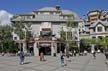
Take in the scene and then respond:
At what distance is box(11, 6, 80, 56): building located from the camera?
69562 mm

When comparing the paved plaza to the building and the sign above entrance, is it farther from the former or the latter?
the building

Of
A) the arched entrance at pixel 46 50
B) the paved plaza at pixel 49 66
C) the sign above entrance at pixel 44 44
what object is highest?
the sign above entrance at pixel 44 44

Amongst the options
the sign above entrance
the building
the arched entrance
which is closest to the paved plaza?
the sign above entrance

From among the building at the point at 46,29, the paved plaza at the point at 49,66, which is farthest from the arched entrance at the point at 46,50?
the paved plaza at the point at 49,66

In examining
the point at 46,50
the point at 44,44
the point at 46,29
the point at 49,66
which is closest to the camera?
the point at 49,66

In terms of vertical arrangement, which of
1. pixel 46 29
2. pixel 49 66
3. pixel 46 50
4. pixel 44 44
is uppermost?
pixel 46 29

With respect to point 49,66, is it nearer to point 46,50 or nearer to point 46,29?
point 46,50

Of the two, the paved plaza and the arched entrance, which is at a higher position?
the arched entrance

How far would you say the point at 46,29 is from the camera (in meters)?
75.1

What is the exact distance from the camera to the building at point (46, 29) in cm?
6956

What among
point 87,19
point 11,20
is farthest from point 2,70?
point 87,19

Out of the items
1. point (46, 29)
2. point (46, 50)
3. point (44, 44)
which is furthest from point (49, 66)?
point (46, 29)

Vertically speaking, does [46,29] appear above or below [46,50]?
above

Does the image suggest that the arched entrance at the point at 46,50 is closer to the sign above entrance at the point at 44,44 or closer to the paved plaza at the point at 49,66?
the sign above entrance at the point at 44,44
